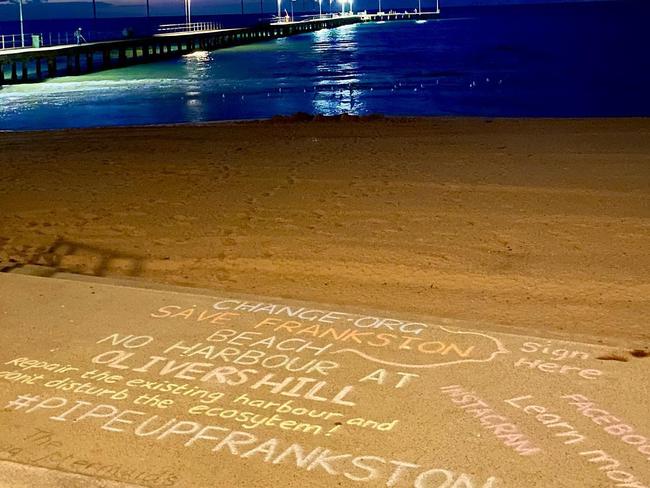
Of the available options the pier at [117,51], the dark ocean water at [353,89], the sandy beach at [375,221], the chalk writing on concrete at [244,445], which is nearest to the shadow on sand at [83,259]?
the sandy beach at [375,221]

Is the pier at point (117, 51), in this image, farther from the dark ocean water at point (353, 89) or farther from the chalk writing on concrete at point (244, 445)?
the chalk writing on concrete at point (244, 445)

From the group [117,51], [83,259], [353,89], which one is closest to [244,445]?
[83,259]

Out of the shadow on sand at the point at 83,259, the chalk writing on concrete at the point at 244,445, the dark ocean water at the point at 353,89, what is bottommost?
the shadow on sand at the point at 83,259

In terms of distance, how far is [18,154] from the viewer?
16.7 metres

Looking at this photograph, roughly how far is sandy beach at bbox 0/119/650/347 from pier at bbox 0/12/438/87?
3540 centimetres

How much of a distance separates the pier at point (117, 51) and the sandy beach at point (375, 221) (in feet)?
116

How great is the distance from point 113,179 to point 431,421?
10.1 metres

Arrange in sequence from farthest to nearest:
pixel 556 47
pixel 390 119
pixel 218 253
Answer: pixel 556 47 < pixel 390 119 < pixel 218 253

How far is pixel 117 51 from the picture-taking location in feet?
307

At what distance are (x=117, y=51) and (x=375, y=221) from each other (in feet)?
292

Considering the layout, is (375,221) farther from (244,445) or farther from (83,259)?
(244,445)

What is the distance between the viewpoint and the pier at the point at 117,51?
51219mm

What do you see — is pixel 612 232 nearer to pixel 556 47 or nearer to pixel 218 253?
pixel 218 253

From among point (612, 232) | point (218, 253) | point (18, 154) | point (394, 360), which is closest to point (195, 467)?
point (394, 360)
